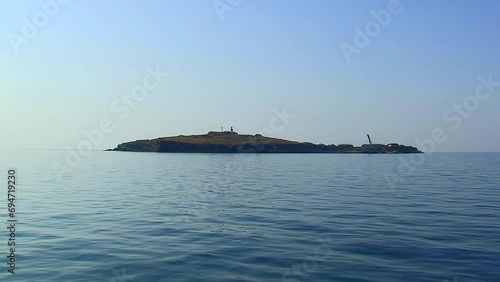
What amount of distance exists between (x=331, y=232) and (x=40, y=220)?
15911 millimetres

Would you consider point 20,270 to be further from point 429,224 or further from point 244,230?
point 429,224

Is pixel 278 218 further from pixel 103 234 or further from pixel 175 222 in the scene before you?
pixel 103 234

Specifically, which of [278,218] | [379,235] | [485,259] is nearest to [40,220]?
[278,218]

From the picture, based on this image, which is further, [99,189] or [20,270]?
[99,189]

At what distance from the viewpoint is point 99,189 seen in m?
41.5

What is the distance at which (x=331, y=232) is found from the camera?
69.1 feet

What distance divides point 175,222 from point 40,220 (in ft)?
24.7

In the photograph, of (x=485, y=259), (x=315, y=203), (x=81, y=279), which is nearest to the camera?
(x=81, y=279)

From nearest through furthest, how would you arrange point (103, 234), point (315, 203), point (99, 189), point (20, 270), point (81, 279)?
point (81, 279)
point (20, 270)
point (103, 234)
point (315, 203)
point (99, 189)

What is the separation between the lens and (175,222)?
2370 cm

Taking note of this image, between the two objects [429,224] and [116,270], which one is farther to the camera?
[429,224]

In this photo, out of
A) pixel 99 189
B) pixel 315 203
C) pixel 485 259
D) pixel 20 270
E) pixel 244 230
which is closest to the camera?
pixel 20 270

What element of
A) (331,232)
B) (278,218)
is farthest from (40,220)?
(331,232)

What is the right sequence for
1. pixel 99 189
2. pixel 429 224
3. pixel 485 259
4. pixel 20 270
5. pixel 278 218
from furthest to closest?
pixel 99 189 < pixel 278 218 < pixel 429 224 < pixel 485 259 < pixel 20 270
